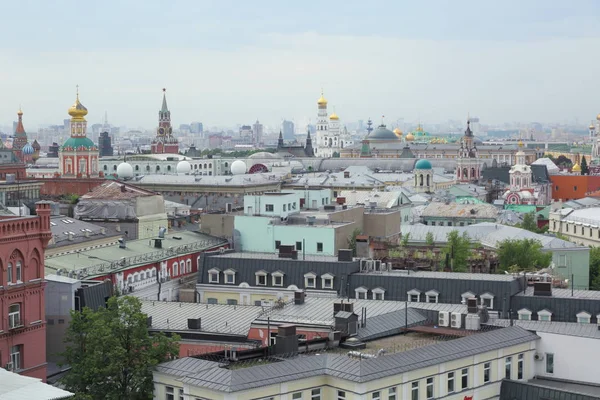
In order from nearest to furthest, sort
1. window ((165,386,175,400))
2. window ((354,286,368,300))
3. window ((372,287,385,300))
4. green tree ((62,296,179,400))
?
window ((165,386,175,400)) < green tree ((62,296,179,400)) < window ((372,287,385,300)) < window ((354,286,368,300))

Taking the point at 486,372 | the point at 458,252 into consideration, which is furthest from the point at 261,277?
the point at 486,372

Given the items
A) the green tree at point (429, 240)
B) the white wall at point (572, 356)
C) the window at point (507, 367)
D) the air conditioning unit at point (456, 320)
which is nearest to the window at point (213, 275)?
the air conditioning unit at point (456, 320)

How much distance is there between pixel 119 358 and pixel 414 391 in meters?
8.82

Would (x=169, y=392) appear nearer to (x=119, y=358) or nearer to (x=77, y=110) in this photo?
(x=119, y=358)

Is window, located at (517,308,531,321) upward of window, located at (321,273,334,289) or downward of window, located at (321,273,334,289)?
downward

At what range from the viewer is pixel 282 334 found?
33969 millimetres

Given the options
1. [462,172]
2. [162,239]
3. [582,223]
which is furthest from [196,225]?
[462,172]

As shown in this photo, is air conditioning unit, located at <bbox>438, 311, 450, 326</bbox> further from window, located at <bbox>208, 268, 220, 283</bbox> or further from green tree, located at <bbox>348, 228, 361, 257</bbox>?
green tree, located at <bbox>348, 228, 361, 257</bbox>

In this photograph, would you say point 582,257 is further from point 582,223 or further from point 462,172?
point 462,172

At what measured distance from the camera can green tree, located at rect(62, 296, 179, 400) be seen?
112ft

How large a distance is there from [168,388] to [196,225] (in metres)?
46.5

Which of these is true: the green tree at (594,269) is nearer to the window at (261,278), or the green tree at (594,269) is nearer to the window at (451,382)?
the window at (261,278)

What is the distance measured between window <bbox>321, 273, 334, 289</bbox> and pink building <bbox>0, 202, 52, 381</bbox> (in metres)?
15.0

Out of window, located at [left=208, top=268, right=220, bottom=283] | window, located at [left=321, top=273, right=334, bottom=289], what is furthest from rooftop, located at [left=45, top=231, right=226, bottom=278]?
window, located at [left=321, top=273, right=334, bottom=289]
